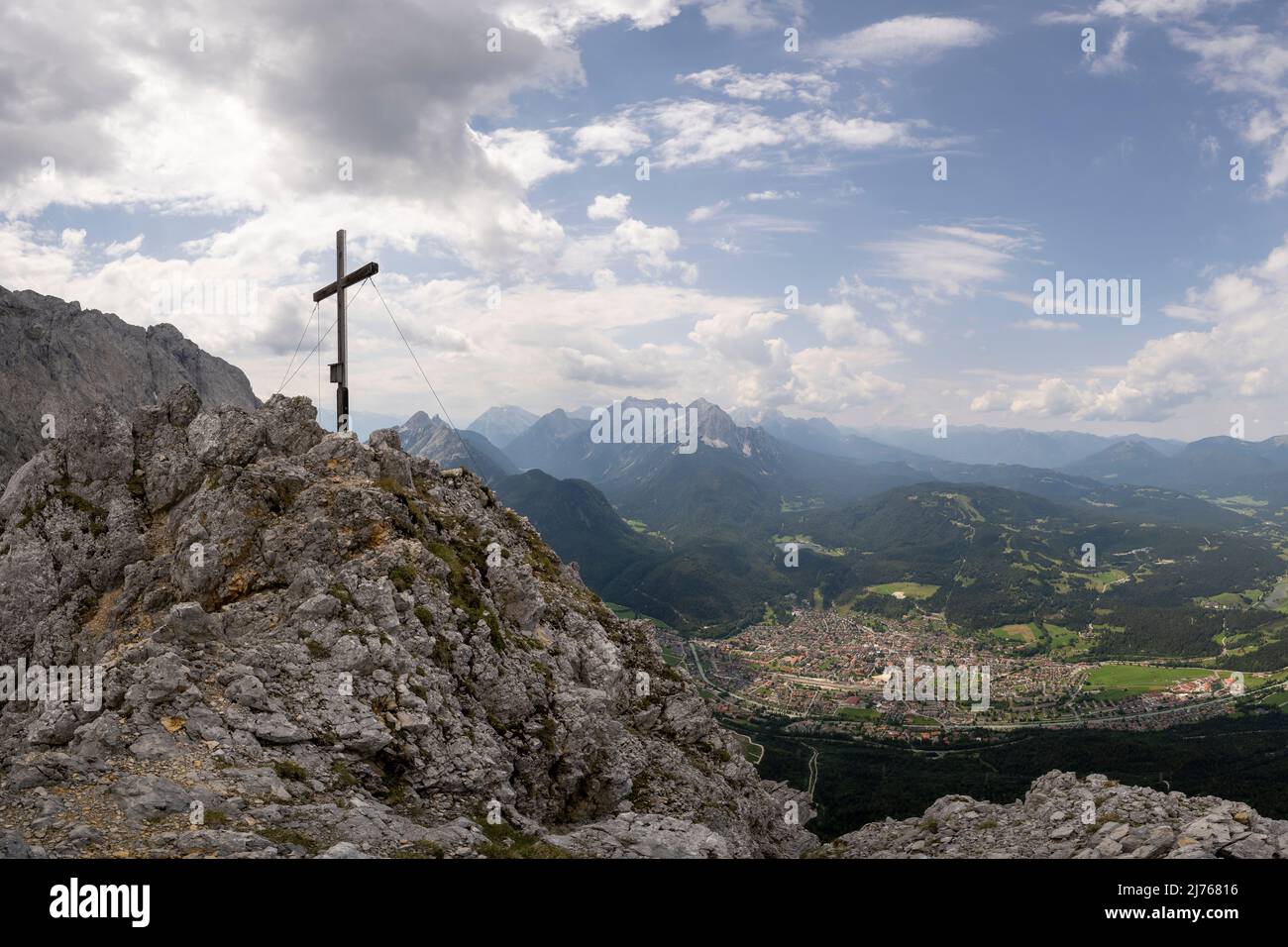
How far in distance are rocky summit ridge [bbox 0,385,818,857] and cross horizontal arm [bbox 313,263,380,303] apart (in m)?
5.43

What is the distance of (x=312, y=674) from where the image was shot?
768 inches

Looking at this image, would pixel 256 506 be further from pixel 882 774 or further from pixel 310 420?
pixel 882 774

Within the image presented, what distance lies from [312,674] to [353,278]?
18402 millimetres

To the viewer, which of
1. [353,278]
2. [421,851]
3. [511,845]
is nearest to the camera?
[421,851]

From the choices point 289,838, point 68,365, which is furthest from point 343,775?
point 68,365

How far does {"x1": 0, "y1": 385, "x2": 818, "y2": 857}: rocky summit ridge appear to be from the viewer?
15.1m

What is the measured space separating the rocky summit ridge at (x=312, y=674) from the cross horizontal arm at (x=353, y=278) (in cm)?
Answer: 543

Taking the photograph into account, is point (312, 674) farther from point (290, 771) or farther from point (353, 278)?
point (353, 278)

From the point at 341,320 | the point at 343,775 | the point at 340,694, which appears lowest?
the point at 343,775

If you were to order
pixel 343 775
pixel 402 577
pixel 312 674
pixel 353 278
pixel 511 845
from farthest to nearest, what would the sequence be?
pixel 353 278
pixel 402 577
pixel 312 674
pixel 511 845
pixel 343 775

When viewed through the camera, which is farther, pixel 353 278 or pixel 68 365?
pixel 68 365

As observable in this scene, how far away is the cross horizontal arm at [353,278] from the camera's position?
28.9 meters

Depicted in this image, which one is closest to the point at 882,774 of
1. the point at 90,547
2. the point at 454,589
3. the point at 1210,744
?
the point at 1210,744
